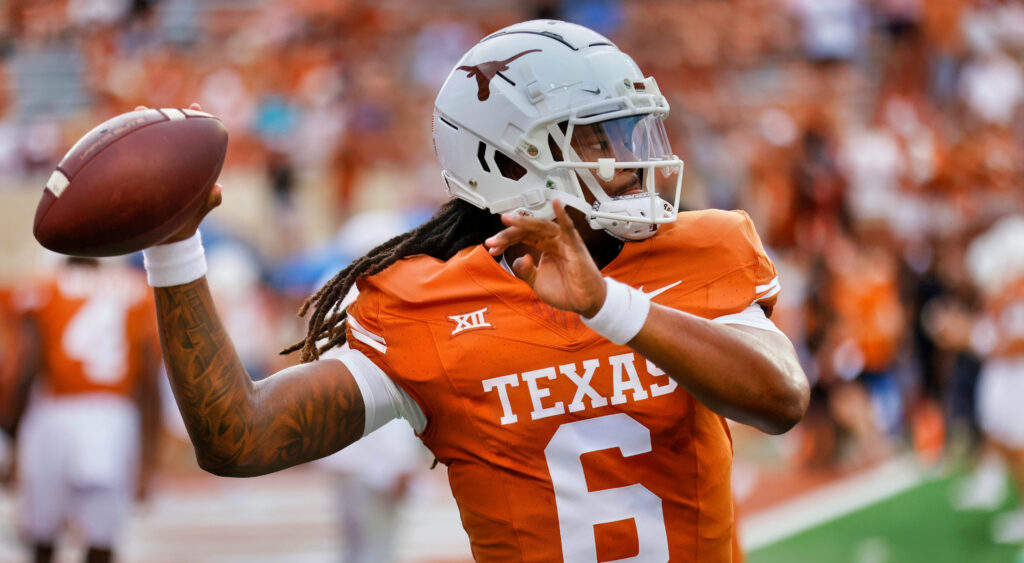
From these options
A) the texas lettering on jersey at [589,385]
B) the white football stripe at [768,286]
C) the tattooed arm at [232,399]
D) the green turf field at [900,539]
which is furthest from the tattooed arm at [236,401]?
the green turf field at [900,539]

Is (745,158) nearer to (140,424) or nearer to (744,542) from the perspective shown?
(744,542)

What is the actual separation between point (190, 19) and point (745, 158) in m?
6.00

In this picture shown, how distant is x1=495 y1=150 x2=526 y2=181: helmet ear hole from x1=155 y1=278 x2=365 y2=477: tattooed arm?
50 centimetres

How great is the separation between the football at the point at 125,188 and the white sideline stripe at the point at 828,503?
19.0ft

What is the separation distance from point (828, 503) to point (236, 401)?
283 inches

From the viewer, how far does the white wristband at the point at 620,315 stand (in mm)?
2018

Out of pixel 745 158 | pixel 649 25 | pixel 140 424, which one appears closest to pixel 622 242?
pixel 140 424

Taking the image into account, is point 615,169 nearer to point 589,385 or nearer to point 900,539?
point 589,385

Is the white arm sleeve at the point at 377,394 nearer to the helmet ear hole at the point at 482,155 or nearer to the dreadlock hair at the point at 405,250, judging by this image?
the dreadlock hair at the point at 405,250

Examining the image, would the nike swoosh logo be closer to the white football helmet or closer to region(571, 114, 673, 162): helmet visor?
the white football helmet

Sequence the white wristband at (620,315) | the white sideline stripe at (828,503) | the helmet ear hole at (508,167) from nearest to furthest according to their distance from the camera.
Result: the white wristband at (620,315)
the helmet ear hole at (508,167)
the white sideline stripe at (828,503)

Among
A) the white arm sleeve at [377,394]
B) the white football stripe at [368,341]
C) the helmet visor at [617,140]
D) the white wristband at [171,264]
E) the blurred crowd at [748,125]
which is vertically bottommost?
the blurred crowd at [748,125]

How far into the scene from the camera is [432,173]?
1069 centimetres

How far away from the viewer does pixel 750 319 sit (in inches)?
90.1
